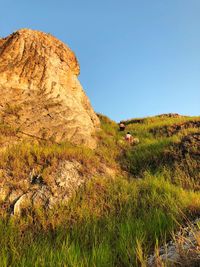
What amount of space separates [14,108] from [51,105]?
5.72ft

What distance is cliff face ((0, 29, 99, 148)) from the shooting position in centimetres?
1183

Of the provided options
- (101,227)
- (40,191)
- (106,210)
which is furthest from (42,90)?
(101,227)

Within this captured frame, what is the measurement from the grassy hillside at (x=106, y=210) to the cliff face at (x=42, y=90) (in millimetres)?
990

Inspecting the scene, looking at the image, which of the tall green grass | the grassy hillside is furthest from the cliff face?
the tall green grass

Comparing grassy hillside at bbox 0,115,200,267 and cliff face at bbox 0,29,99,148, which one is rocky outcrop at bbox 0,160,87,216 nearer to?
grassy hillside at bbox 0,115,200,267

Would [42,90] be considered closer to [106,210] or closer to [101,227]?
[106,210]

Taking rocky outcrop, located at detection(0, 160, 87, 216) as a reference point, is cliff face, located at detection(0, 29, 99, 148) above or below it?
above

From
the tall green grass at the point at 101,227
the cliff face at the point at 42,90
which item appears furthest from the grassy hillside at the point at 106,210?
the cliff face at the point at 42,90

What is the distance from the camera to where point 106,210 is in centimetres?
667

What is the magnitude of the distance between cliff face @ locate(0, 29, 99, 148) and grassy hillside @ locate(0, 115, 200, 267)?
99cm

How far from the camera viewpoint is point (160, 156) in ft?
38.3

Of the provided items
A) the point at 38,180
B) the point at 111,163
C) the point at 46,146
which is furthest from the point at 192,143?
the point at 38,180

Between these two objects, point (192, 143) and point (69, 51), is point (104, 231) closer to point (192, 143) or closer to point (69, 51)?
point (192, 143)

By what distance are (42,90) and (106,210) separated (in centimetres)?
840
